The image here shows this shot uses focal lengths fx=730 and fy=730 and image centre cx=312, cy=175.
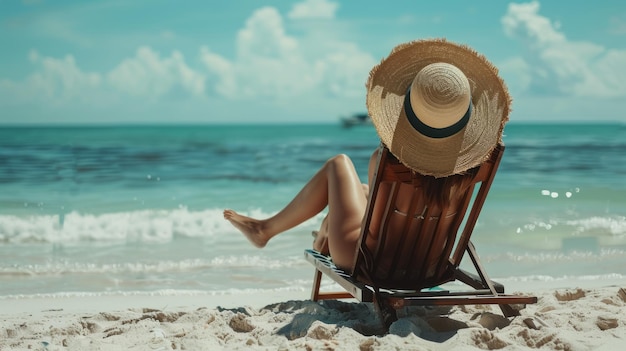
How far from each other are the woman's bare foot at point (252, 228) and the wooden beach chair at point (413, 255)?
40cm

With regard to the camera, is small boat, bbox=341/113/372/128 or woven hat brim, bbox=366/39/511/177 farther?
small boat, bbox=341/113/372/128

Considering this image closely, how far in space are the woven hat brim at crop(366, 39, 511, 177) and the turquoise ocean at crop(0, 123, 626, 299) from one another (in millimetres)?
2258

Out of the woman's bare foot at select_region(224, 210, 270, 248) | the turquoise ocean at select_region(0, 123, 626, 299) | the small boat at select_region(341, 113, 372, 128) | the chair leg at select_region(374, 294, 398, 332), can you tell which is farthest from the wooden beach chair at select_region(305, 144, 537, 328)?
the small boat at select_region(341, 113, 372, 128)

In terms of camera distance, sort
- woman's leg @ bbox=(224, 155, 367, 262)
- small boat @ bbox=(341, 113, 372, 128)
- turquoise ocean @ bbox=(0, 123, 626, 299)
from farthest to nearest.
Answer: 1. small boat @ bbox=(341, 113, 372, 128)
2. turquoise ocean @ bbox=(0, 123, 626, 299)
3. woman's leg @ bbox=(224, 155, 367, 262)

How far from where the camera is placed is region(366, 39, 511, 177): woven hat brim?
3.13 metres

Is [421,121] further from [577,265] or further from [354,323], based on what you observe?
[577,265]

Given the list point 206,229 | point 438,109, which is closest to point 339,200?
point 438,109

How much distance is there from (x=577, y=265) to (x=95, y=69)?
44171mm

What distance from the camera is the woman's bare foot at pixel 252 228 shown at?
4039mm

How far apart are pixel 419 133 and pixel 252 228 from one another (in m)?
1.30

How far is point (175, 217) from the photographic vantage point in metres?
8.84

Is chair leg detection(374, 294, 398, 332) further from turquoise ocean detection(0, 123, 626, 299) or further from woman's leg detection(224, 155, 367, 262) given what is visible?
turquoise ocean detection(0, 123, 626, 299)

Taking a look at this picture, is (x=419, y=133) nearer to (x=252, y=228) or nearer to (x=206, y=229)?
(x=252, y=228)

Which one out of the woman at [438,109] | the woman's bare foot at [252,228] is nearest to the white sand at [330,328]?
the woman's bare foot at [252,228]
